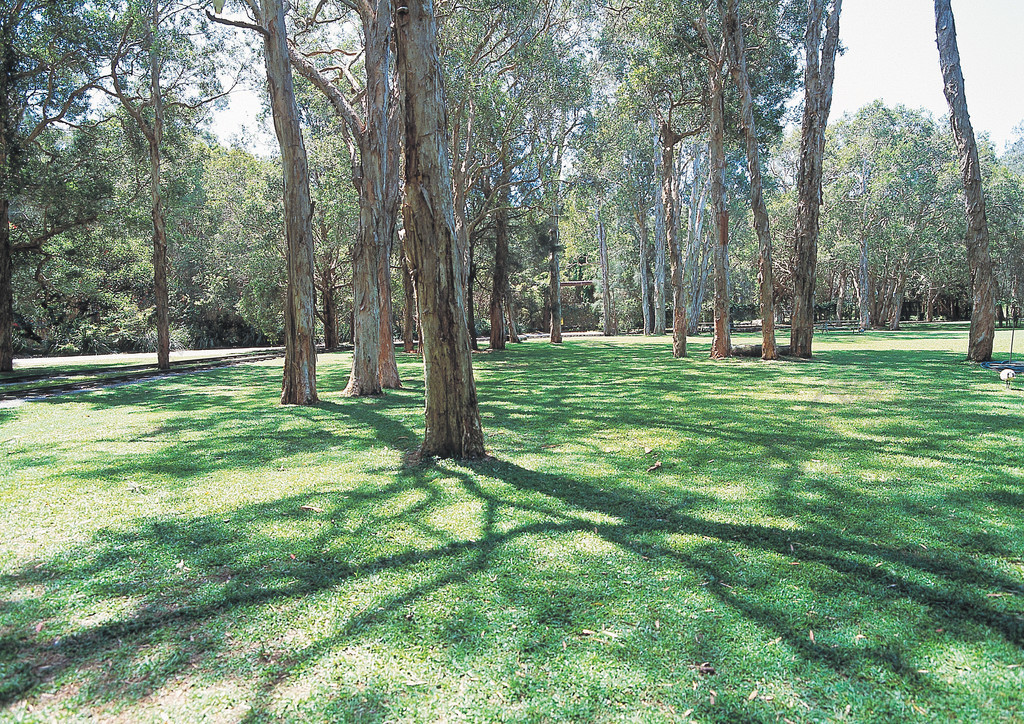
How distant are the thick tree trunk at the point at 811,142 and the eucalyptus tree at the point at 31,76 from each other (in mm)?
18150

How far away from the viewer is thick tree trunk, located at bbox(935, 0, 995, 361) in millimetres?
10492

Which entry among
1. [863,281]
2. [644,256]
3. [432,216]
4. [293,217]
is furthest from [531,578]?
[863,281]

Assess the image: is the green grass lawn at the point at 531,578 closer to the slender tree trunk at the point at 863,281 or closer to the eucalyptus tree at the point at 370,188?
the eucalyptus tree at the point at 370,188

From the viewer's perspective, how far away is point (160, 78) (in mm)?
16141

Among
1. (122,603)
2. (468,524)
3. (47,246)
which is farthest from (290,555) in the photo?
(47,246)

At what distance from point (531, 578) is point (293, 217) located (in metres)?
7.67

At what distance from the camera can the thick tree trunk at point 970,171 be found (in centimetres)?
1049

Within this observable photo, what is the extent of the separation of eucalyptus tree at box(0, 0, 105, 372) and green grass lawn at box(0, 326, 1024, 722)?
13449 mm

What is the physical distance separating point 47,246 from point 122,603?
841 inches

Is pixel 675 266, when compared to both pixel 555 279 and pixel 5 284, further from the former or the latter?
pixel 5 284

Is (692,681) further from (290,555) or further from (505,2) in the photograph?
(505,2)

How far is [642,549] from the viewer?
3.06 m

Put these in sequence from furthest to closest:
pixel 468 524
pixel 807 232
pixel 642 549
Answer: pixel 807 232
pixel 468 524
pixel 642 549

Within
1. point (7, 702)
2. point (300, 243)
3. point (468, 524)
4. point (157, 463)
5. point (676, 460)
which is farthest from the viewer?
point (300, 243)
